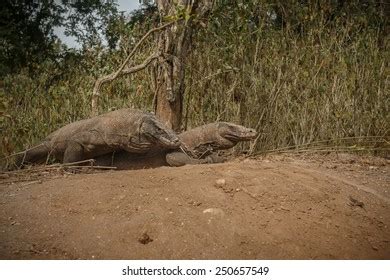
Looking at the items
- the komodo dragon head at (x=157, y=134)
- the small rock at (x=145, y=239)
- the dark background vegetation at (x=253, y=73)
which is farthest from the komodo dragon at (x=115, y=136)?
the small rock at (x=145, y=239)

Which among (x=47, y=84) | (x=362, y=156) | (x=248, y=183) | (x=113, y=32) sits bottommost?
Result: (x=362, y=156)

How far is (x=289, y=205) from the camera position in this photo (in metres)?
2.35

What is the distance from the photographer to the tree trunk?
4.06 m

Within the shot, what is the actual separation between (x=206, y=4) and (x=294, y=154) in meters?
1.55

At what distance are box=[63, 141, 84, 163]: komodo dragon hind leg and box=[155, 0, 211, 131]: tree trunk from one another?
96cm

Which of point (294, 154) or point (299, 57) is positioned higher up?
point (299, 57)

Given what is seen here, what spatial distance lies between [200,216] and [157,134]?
1126mm

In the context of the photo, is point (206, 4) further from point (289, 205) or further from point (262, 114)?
point (289, 205)

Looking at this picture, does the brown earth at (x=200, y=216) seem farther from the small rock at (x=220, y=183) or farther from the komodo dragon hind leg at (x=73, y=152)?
the komodo dragon hind leg at (x=73, y=152)

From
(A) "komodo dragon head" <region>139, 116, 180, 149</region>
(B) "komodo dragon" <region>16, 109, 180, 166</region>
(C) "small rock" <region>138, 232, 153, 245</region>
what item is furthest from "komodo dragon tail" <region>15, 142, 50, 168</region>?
(C) "small rock" <region>138, 232, 153, 245</region>

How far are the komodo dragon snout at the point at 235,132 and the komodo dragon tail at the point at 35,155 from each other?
135cm

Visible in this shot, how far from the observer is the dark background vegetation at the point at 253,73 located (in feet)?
13.8

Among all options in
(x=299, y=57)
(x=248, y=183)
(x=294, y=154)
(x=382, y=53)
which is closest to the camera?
(x=248, y=183)

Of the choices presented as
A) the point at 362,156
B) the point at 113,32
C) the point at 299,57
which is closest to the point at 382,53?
the point at 299,57
